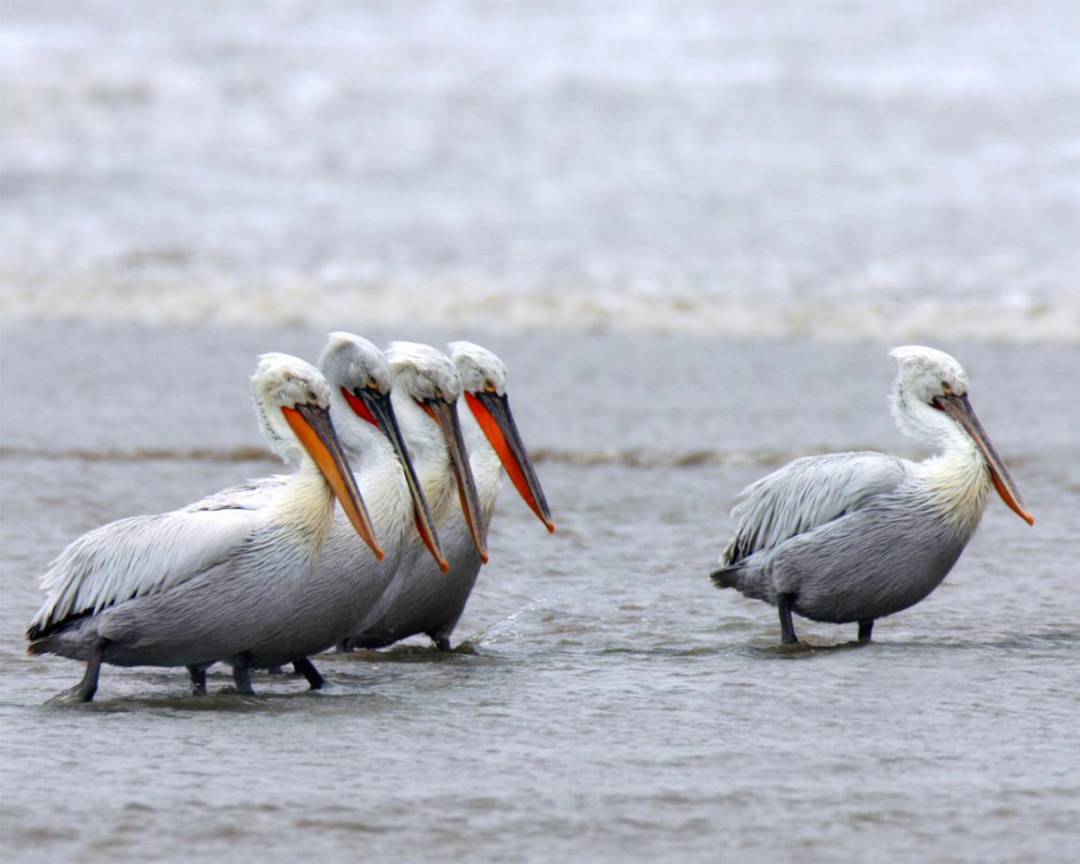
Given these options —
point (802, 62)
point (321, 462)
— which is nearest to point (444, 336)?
point (321, 462)

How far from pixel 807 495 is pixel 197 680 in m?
2.01

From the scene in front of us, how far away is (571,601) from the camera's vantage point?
19.7ft

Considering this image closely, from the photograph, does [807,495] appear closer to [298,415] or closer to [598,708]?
[598,708]

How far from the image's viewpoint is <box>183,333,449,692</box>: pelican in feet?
15.6

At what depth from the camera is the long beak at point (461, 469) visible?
5.44 m

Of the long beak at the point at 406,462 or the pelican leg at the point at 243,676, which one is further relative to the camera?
the long beak at the point at 406,462

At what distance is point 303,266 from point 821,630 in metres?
9.44

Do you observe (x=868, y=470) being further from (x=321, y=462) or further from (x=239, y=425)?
(x=239, y=425)

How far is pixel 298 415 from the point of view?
16.4 feet

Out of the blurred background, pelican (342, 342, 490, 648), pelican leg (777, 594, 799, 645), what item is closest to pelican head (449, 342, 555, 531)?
pelican (342, 342, 490, 648)

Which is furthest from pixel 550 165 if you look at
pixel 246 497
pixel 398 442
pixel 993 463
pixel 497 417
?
pixel 246 497

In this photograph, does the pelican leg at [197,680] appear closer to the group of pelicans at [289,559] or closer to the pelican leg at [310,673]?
the group of pelicans at [289,559]

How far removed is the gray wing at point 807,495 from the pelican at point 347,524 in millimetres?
1059

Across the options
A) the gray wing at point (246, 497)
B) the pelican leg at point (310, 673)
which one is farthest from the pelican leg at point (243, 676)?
the gray wing at point (246, 497)
